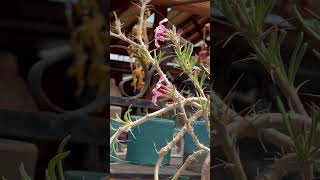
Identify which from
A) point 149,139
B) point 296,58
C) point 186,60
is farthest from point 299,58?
point 149,139

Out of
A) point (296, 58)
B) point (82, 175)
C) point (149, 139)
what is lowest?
point (149, 139)

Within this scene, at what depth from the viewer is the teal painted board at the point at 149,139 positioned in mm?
3107

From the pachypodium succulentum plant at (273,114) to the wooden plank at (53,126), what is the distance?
225mm

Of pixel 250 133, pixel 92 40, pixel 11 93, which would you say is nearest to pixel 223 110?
pixel 250 133

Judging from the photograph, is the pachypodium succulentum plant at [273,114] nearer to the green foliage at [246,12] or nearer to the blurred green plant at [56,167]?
the green foliage at [246,12]

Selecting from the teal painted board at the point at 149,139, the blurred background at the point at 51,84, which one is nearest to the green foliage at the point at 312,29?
the blurred background at the point at 51,84

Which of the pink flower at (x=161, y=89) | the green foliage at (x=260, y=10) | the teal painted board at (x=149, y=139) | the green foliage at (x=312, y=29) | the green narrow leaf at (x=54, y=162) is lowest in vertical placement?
the teal painted board at (x=149, y=139)

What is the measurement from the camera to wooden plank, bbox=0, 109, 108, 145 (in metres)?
0.95

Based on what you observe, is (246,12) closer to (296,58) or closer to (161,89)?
(296,58)

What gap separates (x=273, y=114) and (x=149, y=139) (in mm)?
2362

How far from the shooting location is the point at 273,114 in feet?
3.01

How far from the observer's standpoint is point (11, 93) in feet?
3.12

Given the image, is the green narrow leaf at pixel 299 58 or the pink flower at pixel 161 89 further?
the pink flower at pixel 161 89

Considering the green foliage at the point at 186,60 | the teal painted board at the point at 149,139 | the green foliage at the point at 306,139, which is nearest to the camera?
the green foliage at the point at 306,139
